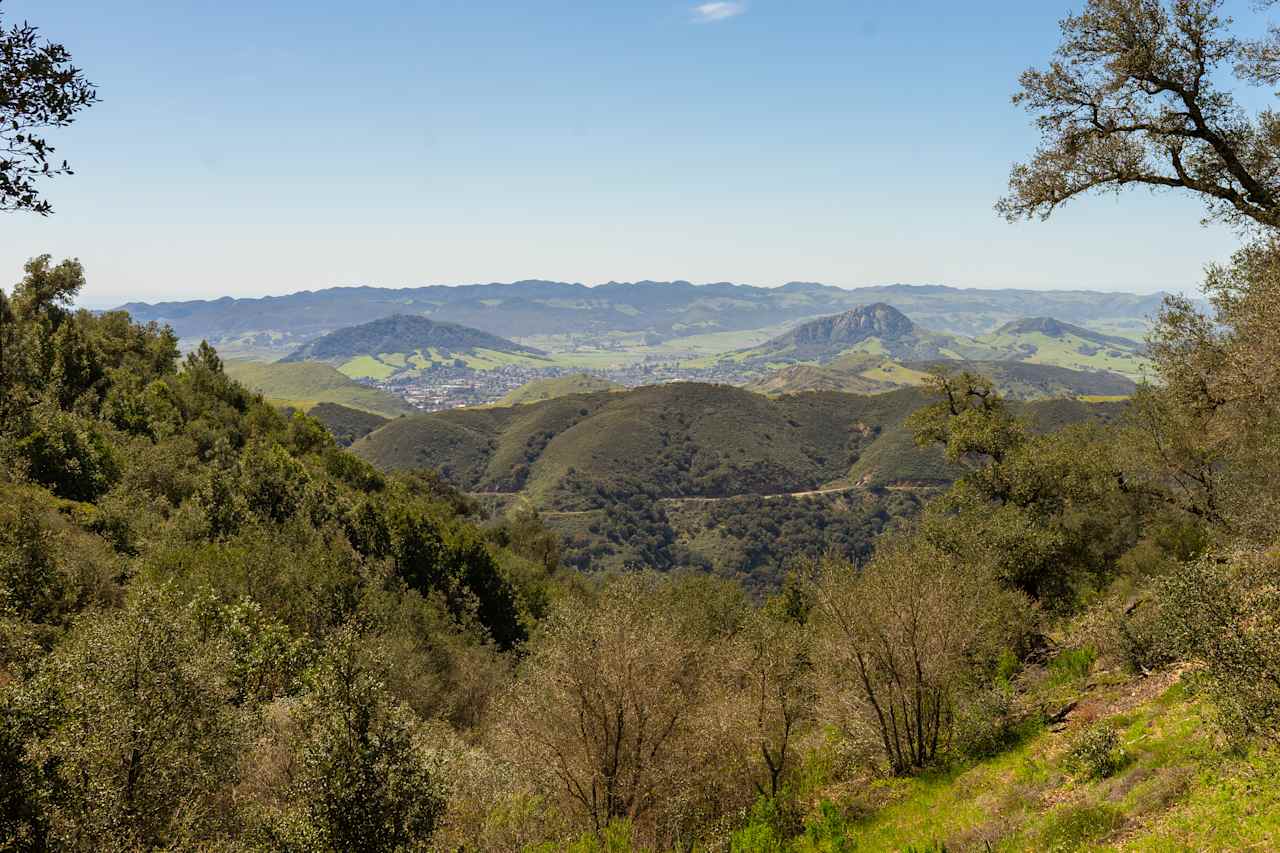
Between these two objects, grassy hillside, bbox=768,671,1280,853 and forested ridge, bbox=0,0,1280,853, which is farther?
forested ridge, bbox=0,0,1280,853

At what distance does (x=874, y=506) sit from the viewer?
187125 mm

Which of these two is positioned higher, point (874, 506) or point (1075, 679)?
point (1075, 679)

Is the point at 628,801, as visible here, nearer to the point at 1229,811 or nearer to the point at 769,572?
the point at 1229,811

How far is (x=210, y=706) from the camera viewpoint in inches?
736

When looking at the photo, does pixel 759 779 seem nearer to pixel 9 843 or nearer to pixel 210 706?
pixel 210 706

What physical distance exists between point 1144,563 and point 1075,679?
1085cm

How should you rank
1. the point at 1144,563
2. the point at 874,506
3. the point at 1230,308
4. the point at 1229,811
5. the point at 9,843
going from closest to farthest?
the point at 1229,811
the point at 9,843
the point at 1230,308
the point at 1144,563
the point at 874,506

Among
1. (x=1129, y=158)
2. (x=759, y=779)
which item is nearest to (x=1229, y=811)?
(x=759, y=779)

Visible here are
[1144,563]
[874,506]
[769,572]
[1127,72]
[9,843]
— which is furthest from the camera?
[874,506]

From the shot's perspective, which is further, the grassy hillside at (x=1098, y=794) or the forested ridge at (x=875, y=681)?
the forested ridge at (x=875, y=681)

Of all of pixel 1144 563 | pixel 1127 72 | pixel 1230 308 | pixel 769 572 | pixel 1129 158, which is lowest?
Answer: pixel 769 572

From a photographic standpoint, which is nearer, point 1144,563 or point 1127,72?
point 1127,72

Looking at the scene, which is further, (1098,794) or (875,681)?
(875,681)

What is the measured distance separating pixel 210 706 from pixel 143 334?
99119mm
